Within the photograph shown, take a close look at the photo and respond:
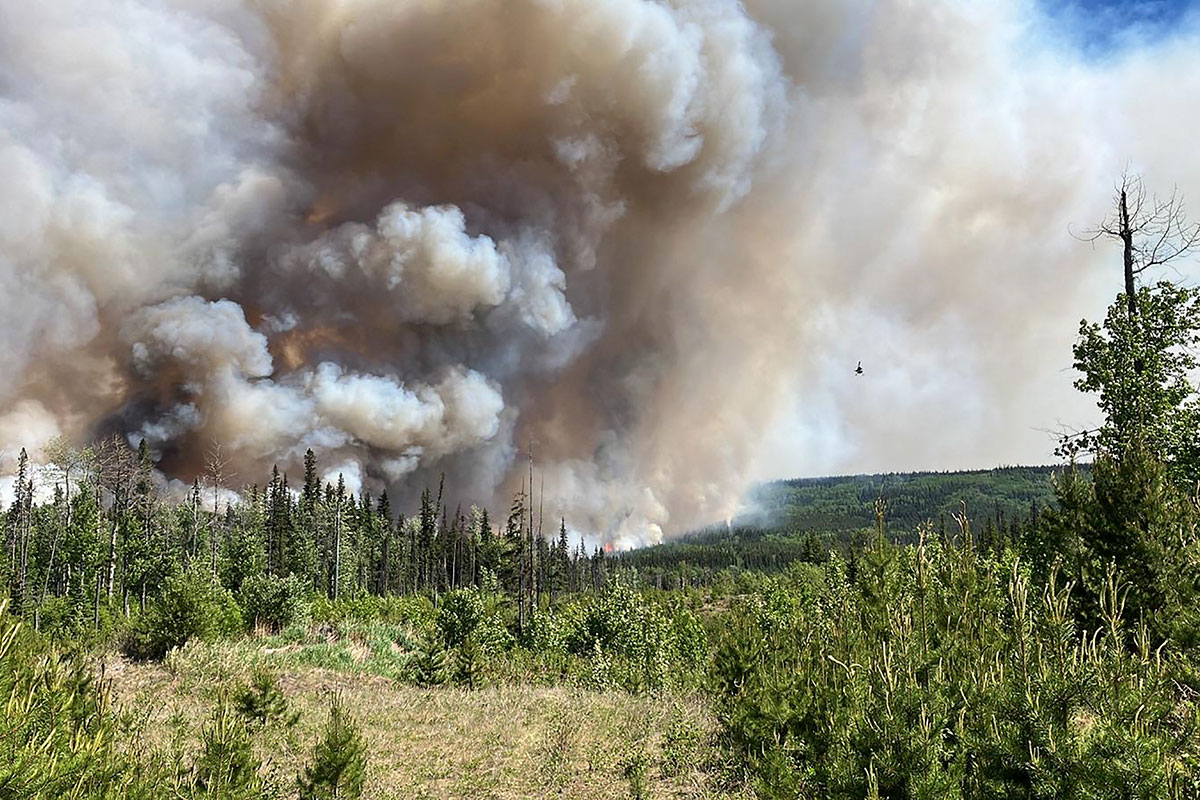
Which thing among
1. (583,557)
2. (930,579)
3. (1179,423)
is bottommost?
(583,557)

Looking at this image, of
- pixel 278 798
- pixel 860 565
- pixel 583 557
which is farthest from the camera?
pixel 583 557

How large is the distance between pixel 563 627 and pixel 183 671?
13928 mm

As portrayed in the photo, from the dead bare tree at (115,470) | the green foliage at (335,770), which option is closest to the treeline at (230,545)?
the dead bare tree at (115,470)

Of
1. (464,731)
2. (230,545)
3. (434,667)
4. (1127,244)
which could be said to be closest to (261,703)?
(464,731)

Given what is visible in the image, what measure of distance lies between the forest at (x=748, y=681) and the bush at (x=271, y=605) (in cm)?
9


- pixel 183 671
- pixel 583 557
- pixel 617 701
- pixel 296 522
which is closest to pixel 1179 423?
pixel 617 701

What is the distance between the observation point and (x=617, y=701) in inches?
707

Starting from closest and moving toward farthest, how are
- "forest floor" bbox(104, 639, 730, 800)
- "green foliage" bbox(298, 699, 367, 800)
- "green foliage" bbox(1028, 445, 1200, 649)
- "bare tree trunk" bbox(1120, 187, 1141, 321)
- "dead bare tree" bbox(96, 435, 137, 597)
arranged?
"green foliage" bbox(298, 699, 367, 800) → "green foliage" bbox(1028, 445, 1200, 649) → "forest floor" bbox(104, 639, 730, 800) → "bare tree trunk" bbox(1120, 187, 1141, 321) → "dead bare tree" bbox(96, 435, 137, 597)

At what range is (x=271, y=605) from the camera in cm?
2858

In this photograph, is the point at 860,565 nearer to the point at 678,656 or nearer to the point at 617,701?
the point at 617,701

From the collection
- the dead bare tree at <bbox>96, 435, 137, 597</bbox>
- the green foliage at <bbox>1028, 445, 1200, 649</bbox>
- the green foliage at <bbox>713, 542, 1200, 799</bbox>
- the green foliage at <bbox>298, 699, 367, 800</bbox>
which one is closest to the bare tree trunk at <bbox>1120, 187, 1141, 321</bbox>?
the green foliage at <bbox>1028, 445, 1200, 649</bbox>

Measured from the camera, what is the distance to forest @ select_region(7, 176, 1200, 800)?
17.2 ft

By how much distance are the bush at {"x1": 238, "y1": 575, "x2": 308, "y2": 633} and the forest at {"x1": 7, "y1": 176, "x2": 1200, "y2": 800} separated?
94 mm

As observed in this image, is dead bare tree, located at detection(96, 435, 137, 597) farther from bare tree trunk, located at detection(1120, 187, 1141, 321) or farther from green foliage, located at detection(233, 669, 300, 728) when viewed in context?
bare tree trunk, located at detection(1120, 187, 1141, 321)
